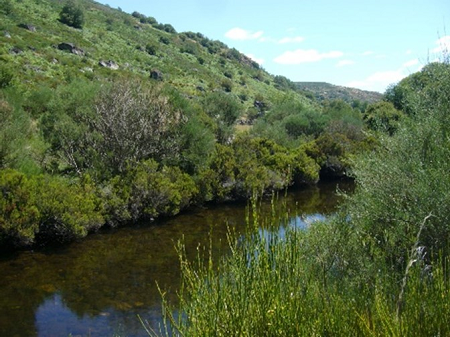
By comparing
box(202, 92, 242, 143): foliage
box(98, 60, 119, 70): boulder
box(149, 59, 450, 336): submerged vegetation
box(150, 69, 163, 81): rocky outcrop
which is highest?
box(98, 60, 119, 70): boulder

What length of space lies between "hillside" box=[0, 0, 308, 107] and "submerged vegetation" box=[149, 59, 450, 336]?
129ft

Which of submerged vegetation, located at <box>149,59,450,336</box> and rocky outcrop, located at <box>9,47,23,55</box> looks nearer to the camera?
submerged vegetation, located at <box>149,59,450,336</box>

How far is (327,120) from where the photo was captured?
56062 mm

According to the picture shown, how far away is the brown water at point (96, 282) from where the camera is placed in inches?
582

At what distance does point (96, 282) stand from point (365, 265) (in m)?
12.1

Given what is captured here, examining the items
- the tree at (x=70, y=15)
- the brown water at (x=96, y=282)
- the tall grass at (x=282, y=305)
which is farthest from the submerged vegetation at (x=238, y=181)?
the tree at (x=70, y=15)

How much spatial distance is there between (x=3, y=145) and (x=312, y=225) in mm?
17239

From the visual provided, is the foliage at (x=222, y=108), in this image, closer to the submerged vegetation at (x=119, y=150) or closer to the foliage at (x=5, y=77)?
the submerged vegetation at (x=119, y=150)

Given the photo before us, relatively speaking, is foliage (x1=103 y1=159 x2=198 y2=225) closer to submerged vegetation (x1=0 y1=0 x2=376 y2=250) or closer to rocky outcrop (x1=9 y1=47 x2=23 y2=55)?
submerged vegetation (x1=0 y1=0 x2=376 y2=250)

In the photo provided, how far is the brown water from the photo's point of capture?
582 inches

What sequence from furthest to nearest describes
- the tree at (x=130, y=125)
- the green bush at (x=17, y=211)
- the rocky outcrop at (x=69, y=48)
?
1. the rocky outcrop at (x=69, y=48)
2. the tree at (x=130, y=125)
3. the green bush at (x=17, y=211)

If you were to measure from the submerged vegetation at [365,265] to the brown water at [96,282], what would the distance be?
7.13ft

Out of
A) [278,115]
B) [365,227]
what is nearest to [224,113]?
[278,115]

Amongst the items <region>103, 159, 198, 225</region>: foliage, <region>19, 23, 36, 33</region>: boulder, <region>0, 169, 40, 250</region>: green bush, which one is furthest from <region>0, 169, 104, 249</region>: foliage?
<region>19, 23, 36, 33</region>: boulder
